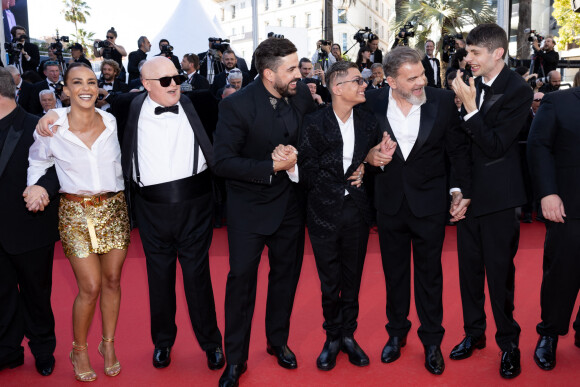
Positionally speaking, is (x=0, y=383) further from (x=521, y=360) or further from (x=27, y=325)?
(x=521, y=360)

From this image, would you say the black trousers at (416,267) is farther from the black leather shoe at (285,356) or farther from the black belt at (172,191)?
the black belt at (172,191)

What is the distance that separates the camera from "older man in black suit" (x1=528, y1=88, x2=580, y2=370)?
3.10m

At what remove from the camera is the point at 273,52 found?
114 inches

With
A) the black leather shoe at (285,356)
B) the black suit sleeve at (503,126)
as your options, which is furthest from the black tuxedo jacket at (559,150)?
the black leather shoe at (285,356)

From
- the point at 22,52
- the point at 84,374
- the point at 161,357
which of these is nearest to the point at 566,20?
the point at 22,52

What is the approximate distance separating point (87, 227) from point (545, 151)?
102 inches

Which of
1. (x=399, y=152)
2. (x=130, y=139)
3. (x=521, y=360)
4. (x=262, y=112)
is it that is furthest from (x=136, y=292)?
(x=521, y=360)

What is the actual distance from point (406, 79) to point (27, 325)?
8.76 ft

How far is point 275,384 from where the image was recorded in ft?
10.0

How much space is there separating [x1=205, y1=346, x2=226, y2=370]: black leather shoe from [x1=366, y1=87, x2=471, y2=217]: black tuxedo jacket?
131 centimetres

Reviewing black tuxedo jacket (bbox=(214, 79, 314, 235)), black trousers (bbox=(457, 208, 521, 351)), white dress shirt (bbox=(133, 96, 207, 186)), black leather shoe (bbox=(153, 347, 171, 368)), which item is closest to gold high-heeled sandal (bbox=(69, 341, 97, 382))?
black leather shoe (bbox=(153, 347, 171, 368))

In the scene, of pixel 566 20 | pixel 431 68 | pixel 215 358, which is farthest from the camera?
pixel 566 20

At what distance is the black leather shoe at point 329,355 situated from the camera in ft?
10.5

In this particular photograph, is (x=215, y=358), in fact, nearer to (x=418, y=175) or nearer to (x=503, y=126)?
(x=418, y=175)
